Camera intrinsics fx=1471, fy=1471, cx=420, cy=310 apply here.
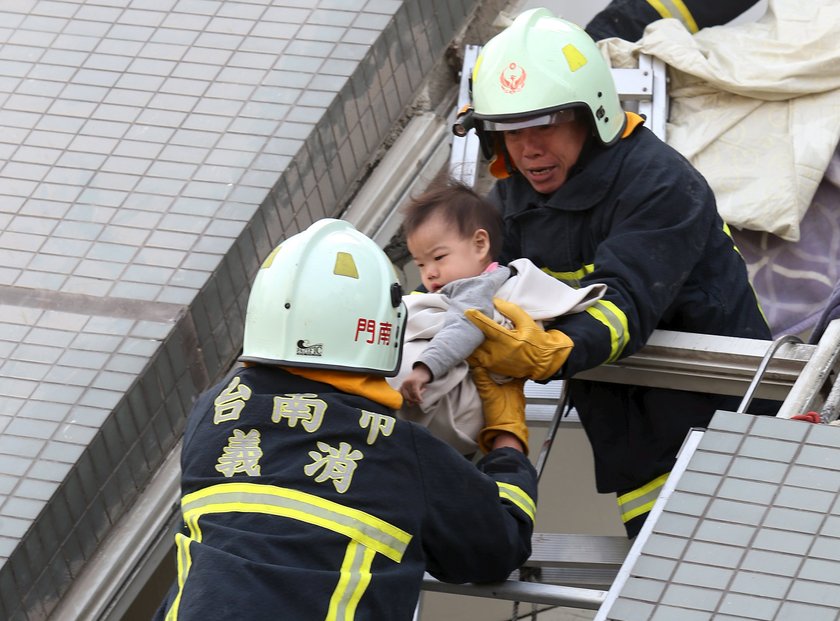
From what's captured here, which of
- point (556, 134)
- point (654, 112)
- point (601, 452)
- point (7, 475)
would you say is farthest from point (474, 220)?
point (654, 112)

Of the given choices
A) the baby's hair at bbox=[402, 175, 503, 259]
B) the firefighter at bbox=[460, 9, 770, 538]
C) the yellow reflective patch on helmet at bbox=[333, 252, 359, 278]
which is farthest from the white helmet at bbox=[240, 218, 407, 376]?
the baby's hair at bbox=[402, 175, 503, 259]

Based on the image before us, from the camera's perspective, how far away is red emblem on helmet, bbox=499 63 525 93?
329 centimetres

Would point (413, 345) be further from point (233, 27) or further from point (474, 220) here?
point (233, 27)

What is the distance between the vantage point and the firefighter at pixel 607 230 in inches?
127

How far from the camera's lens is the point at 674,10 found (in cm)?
499

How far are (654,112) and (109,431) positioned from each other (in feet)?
6.68

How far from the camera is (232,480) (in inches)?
98.2

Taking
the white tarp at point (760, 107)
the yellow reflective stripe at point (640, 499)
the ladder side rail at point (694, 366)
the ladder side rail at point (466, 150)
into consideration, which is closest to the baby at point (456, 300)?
the ladder side rail at point (694, 366)

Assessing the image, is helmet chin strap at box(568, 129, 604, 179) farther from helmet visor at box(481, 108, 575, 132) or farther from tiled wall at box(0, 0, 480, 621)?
tiled wall at box(0, 0, 480, 621)

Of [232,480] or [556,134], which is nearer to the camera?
[232,480]

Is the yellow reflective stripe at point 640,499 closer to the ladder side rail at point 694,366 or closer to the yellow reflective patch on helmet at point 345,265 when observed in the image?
the ladder side rail at point 694,366

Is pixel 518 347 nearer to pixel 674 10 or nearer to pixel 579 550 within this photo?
pixel 579 550

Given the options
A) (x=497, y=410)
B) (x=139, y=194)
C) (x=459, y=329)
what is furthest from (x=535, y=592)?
(x=139, y=194)

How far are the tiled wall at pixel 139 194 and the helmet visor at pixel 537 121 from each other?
0.88m
